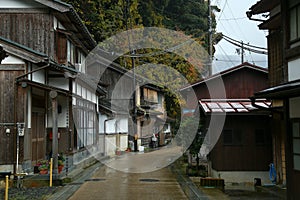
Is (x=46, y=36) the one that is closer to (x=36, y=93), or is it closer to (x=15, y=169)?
(x=36, y=93)

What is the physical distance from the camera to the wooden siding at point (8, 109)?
14.2m

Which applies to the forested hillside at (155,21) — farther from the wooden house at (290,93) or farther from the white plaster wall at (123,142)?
the wooden house at (290,93)

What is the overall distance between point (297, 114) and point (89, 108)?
15763 millimetres

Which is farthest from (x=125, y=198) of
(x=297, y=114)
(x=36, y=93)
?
(x=36, y=93)

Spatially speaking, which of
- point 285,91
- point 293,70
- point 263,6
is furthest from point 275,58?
point 285,91

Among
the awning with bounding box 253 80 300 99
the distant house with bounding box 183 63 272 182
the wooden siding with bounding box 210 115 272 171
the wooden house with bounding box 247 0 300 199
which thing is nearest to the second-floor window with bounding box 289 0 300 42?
the wooden house with bounding box 247 0 300 199

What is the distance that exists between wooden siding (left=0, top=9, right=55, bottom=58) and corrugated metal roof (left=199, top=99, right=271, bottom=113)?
7.07 meters

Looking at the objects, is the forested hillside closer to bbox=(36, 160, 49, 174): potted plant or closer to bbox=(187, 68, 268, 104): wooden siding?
bbox=(187, 68, 268, 104): wooden siding

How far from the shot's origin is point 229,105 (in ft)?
56.3

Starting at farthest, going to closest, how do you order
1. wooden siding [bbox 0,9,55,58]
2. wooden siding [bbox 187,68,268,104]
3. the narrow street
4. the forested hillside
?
the forested hillside, wooden siding [bbox 187,68,268,104], wooden siding [bbox 0,9,55,58], the narrow street

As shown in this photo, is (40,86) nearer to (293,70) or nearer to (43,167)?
(43,167)

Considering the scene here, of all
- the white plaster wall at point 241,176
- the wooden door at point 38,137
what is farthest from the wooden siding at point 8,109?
the white plaster wall at point 241,176

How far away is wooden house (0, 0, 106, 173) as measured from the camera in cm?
1420

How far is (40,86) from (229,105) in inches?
315
